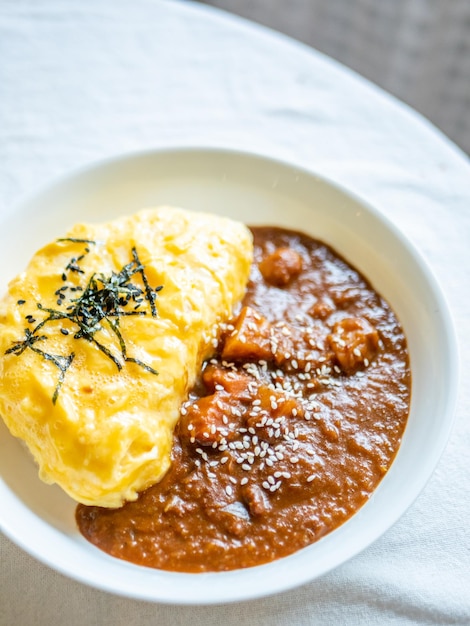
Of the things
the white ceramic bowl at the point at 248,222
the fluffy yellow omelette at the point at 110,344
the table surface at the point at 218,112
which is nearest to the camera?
the white ceramic bowl at the point at 248,222

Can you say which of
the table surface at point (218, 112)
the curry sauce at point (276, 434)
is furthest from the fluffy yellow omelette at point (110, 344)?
the table surface at point (218, 112)

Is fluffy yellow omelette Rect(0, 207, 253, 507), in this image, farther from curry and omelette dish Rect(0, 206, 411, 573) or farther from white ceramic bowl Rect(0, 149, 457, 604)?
white ceramic bowl Rect(0, 149, 457, 604)

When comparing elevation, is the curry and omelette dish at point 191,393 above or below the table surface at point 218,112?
below

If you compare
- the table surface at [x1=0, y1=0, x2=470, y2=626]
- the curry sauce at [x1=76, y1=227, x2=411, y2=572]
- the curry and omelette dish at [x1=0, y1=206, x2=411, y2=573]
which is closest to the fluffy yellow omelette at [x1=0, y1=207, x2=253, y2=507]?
the curry and omelette dish at [x1=0, y1=206, x2=411, y2=573]

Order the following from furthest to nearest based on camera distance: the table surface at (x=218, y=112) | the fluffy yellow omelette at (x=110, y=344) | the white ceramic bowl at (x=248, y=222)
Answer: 1. the table surface at (x=218, y=112)
2. the fluffy yellow omelette at (x=110, y=344)
3. the white ceramic bowl at (x=248, y=222)

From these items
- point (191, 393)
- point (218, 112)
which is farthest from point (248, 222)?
point (191, 393)

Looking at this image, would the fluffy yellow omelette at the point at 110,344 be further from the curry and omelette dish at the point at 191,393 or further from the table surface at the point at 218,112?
the table surface at the point at 218,112

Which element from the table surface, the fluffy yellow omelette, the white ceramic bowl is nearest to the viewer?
the white ceramic bowl
